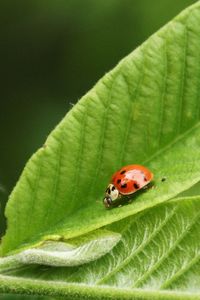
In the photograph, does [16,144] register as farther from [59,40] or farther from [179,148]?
[179,148]

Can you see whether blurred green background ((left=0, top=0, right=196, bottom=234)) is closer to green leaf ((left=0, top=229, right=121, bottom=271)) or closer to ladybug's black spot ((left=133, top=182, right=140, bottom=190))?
ladybug's black spot ((left=133, top=182, right=140, bottom=190))

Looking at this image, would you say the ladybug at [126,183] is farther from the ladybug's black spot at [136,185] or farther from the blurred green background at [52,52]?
the blurred green background at [52,52]

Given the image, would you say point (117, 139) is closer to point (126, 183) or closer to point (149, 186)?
point (149, 186)

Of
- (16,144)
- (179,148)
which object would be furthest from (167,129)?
(16,144)

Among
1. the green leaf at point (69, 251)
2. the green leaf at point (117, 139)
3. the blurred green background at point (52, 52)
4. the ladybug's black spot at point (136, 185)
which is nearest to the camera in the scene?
the green leaf at point (69, 251)

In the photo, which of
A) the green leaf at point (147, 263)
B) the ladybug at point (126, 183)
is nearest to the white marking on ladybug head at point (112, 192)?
the ladybug at point (126, 183)
